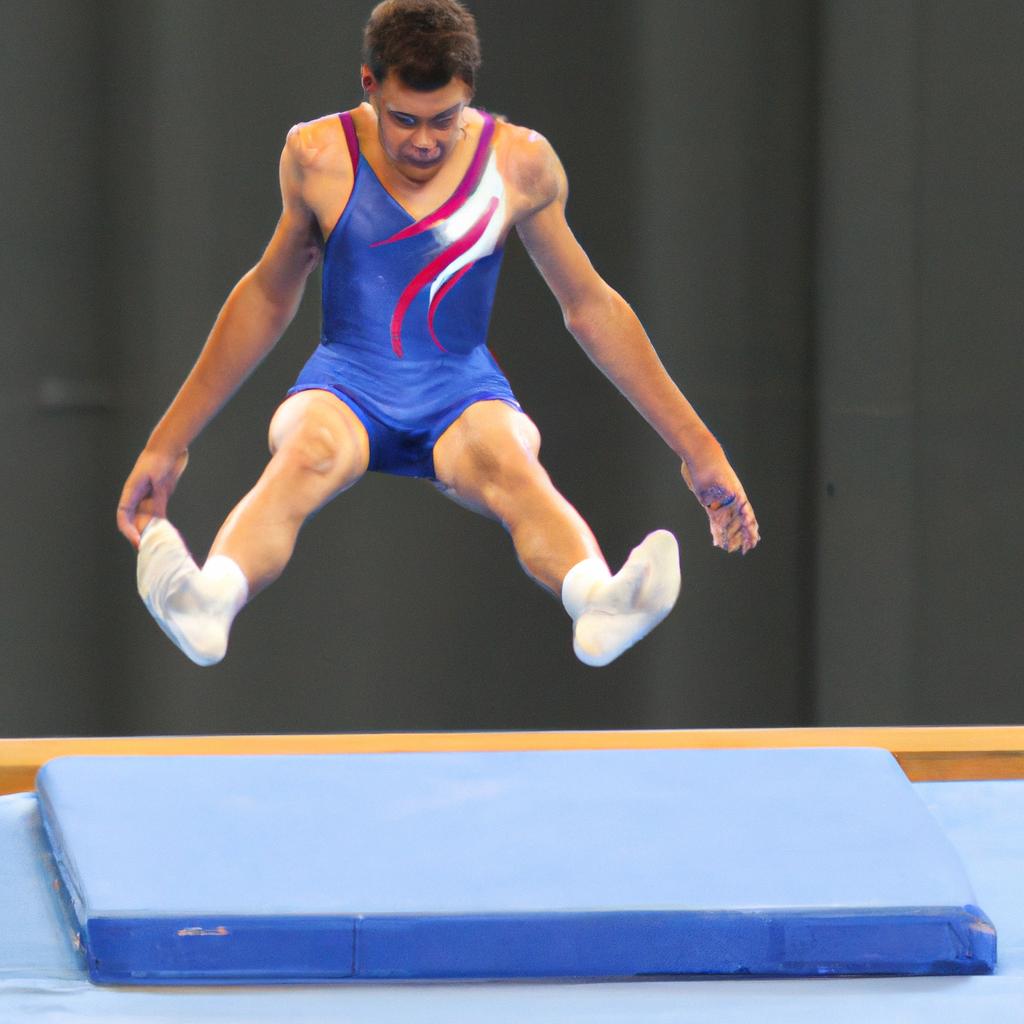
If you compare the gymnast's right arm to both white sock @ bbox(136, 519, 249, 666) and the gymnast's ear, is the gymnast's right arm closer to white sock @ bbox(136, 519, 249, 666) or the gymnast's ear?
the gymnast's ear

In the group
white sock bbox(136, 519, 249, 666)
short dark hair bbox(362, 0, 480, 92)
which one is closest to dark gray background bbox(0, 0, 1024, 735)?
short dark hair bbox(362, 0, 480, 92)

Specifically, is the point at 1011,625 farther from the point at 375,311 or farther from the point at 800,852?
the point at 375,311

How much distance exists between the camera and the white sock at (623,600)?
76.9 inches

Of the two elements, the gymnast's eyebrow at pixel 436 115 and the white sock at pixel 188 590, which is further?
the gymnast's eyebrow at pixel 436 115

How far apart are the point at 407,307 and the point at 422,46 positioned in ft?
1.12

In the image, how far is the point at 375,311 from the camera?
2180 mm

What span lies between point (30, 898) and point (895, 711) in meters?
1.57

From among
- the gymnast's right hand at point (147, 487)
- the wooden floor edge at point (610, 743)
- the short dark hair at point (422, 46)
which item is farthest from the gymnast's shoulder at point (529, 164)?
the wooden floor edge at point (610, 743)

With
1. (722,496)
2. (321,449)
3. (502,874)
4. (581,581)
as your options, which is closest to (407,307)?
(321,449)

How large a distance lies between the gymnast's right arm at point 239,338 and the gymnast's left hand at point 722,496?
641 millimetres

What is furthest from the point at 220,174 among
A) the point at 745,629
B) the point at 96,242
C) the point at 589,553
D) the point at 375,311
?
the point at 745,629

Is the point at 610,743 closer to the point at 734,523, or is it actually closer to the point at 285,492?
the point at 734,523

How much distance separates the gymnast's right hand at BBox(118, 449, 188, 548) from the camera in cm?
236

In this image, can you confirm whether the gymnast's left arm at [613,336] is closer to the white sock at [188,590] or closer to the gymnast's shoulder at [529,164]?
the gymnast's shoulder at [529,164]
